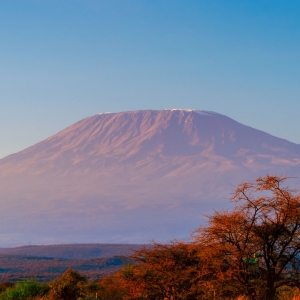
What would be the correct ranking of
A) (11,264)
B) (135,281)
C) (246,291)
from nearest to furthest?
(246,291) < (135,281) < (11,264)

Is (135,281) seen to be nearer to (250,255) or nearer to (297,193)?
(250,255)

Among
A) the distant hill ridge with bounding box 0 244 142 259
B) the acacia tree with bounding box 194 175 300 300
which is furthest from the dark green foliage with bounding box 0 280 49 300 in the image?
the distant hill ridge with bounding box 0 244 142 259

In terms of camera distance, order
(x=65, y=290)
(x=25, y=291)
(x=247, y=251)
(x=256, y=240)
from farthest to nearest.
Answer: (x=25, y=291)
(x=65, y=290)
(x=256, y=240)
(x=247, y=251)

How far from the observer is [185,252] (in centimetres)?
2564

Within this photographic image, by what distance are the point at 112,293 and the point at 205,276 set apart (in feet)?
23.9

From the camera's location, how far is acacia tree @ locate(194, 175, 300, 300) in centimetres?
2252

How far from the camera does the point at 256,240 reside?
22.7m

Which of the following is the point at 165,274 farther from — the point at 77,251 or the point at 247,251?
the point at 77,251

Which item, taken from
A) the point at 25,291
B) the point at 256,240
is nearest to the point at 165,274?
the point at 256,240

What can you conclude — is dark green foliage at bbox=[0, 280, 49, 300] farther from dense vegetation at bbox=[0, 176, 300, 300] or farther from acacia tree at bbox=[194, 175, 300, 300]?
acacia tree at bbox=[194, 175, 300, 300]

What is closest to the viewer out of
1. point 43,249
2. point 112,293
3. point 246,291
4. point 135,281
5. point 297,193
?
point 246,291

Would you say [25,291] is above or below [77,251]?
below

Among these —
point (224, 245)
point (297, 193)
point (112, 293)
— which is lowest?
point (112, 293)

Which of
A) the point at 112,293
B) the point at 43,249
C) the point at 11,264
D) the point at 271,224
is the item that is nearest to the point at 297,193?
the point at 271,224
